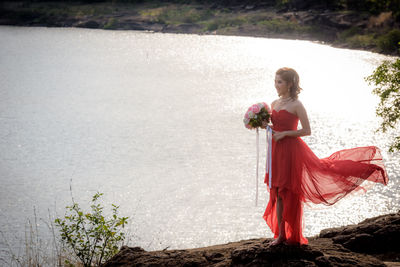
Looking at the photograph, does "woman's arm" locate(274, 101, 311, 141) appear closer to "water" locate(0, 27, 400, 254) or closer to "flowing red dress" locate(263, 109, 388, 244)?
"flowing red dress" locate(263, 109, 388, 244)

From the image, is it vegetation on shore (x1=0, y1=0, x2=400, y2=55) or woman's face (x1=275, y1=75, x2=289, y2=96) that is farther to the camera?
vegetation on shore (x1=0, y1=0, x2=400, y2=55)

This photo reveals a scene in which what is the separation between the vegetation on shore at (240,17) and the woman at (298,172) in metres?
34.5

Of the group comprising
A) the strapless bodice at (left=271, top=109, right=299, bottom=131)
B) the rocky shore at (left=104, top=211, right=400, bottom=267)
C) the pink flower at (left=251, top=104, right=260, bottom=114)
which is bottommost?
the rocky shore at (left=104, top=211, right=400, bottom=267)

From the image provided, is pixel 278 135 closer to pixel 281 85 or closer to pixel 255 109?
pixel 255 109

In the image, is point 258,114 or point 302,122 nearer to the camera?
point 302,122

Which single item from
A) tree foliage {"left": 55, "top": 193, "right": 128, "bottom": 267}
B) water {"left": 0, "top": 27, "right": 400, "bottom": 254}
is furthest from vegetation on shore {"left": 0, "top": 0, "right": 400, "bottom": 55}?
tree foliage {"left": 55, "top": 193, "right": 128, "bottom": 267}

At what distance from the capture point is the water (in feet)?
33.4

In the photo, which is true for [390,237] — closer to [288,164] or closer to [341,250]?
[341,250]

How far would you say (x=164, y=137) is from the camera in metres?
16.8

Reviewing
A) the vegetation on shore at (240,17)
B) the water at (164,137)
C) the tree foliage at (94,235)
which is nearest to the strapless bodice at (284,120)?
the water at (164,137)

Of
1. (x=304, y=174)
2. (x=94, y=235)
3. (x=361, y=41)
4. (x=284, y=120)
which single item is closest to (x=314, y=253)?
(x=304, y=174)

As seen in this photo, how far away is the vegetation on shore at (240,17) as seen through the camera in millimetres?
47062

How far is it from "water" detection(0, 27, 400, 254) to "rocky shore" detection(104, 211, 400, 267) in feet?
1.94

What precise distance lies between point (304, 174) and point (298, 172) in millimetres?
120
